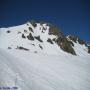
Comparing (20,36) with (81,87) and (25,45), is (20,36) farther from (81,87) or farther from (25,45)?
(81,87)

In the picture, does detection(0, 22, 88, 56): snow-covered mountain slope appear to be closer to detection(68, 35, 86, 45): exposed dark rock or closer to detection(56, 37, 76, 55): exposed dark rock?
detection(56, 37, 76, 55): exposed dark rock

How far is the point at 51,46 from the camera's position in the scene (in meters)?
73.9

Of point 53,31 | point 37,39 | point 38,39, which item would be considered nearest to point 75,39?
point 53,31

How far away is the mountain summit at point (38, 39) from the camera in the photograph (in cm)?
6675

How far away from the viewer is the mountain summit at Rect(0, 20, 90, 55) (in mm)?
66750

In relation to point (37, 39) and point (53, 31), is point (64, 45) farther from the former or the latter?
point (37, 39)

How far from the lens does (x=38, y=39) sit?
Answer: 3004 inches

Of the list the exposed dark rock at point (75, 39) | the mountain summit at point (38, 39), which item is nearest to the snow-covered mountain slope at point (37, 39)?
the mountain summit at point (38, 39)

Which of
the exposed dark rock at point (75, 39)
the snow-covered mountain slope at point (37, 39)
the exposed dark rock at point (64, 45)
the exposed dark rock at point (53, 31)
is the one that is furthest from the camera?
the exposed dark rock at point (75, 39)

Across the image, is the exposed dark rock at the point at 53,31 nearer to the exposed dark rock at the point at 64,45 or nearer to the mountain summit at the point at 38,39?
the mountain summit at the point at 38,39

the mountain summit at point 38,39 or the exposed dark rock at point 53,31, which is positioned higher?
the exposed dark rock at point 53,31

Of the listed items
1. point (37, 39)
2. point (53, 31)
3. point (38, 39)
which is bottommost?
point (37, 39)

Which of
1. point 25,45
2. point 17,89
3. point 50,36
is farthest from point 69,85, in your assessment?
point 50,36

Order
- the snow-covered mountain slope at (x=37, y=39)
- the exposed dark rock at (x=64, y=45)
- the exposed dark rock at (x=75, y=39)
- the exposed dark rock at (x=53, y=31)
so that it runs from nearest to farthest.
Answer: the snow-covered mountain slope at (x=37, y=39) → the exposed dark rock at (x=64, y=45) → the exposed dark rock at (x=53, y=31) → the exposed dark rock at (x=75, y=39)
